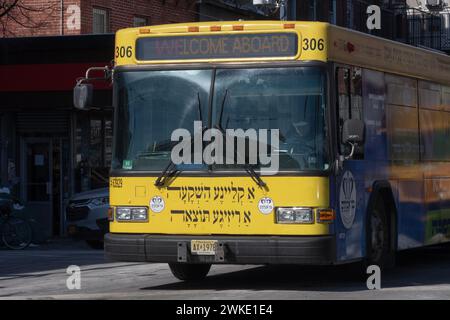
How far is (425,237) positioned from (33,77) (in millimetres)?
13969

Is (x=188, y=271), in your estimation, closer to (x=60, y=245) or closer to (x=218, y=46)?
(x=218, y=46)

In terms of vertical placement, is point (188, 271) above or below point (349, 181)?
below

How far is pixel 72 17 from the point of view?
92.6 ft

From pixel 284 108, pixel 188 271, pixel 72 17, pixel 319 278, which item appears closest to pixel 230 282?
pixel 188 271

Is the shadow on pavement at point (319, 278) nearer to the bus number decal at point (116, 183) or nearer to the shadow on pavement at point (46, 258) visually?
the bus number decal at point (116, 183)

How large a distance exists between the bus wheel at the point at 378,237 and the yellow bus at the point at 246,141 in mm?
45

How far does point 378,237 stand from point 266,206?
2262mm

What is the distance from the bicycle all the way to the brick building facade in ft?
15.7

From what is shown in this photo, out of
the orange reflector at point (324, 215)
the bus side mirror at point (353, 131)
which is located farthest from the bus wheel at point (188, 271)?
the bus side mirror at point (353, 131)

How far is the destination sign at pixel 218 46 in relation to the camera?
13.5m

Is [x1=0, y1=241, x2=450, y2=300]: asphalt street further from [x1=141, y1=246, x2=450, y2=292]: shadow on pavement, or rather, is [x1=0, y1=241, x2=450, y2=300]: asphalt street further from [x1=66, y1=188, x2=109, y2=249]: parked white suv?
[x1=66, y1=188, x2=109, y2=249]: parked white suv

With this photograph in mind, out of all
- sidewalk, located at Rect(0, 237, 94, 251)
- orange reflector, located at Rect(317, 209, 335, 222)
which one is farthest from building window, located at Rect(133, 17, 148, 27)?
orange reflector, located at Rect(317, 209, 335, 222)

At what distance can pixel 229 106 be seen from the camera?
13508 mm
